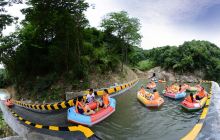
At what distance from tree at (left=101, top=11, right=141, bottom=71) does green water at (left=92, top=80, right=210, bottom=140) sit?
69.3 ft

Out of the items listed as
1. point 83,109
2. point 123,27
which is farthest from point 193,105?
point 123,27

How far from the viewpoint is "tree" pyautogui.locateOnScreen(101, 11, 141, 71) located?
33.7 metres

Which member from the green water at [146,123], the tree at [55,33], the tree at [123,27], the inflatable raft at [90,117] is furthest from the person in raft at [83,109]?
the tree at [123,27]

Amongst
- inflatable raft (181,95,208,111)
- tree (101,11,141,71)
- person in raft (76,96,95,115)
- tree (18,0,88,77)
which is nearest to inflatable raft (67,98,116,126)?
person in raft (76,96,95,115)

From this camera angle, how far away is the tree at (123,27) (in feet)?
111

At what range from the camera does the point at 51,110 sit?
14.3 metres

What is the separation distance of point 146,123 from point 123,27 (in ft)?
81.1

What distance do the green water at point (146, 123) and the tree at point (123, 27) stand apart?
21108 millimetres

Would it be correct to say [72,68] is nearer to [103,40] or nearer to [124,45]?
[103,40]

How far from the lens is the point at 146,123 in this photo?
11062mm

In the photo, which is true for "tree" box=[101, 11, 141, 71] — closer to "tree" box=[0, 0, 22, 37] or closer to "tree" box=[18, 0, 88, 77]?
"tree" box=[18, 0, 88, 77]

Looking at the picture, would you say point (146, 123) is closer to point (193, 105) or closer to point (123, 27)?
point (193, 105)

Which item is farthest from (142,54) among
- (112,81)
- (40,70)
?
(40,70)

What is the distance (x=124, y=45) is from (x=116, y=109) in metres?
24.1
